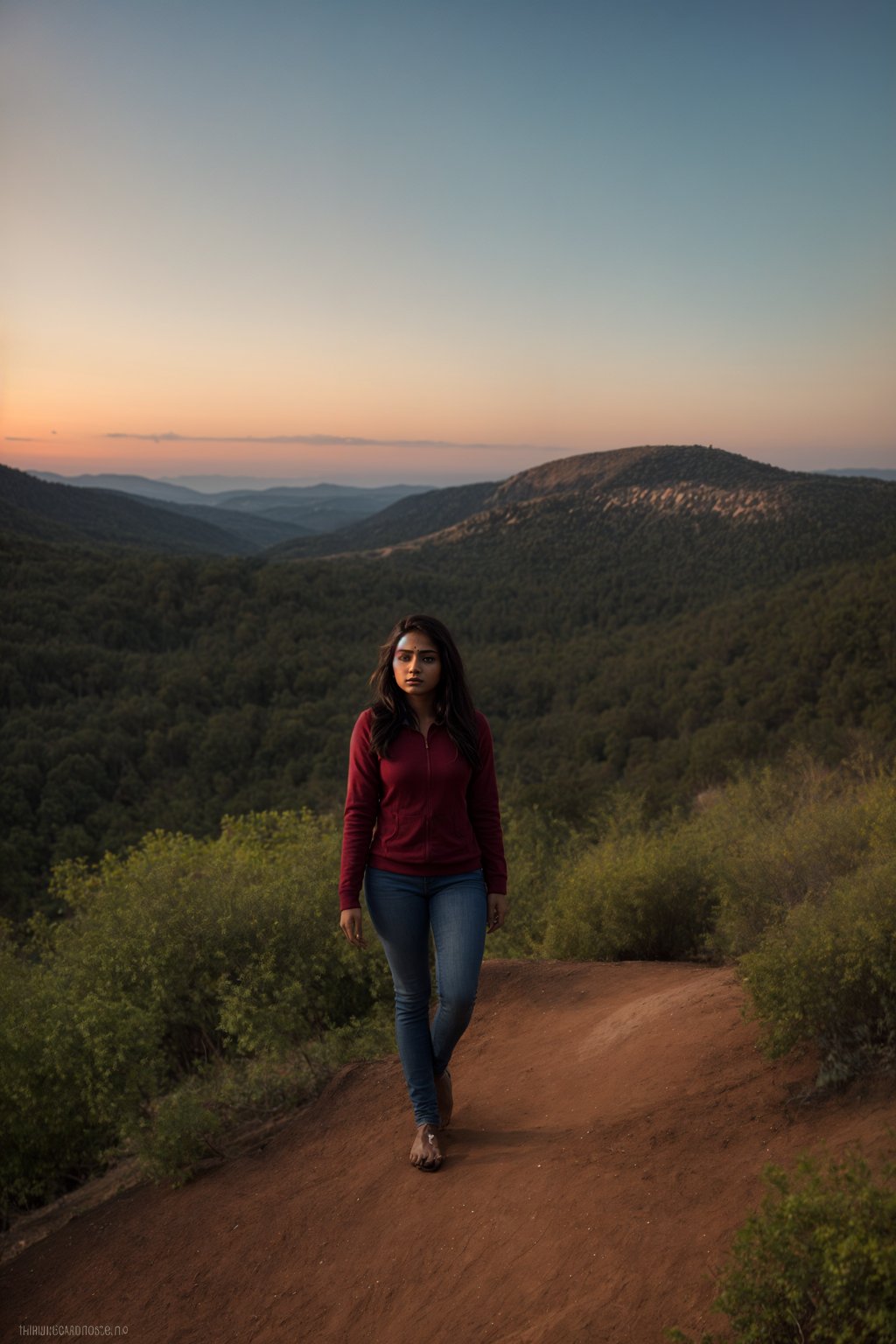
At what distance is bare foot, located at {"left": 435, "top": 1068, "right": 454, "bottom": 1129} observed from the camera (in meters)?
3.53

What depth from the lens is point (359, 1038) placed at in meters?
5.28

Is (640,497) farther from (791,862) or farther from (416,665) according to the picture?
(416,665)

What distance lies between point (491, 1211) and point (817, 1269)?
4.35ft

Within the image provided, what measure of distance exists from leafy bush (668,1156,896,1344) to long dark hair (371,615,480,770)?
1740 mm

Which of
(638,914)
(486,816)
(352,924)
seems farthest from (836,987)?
(638,914)

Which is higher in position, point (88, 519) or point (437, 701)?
point (88, 519)

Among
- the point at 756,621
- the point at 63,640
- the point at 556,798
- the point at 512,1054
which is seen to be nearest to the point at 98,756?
the point at 63,640

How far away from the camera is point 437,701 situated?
3.29 meters

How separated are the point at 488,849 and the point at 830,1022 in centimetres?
157

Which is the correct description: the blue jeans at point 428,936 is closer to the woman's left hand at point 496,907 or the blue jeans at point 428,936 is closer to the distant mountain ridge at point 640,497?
the woman's left hand at point 496,907

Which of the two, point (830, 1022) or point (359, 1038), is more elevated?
point (830, 1022)

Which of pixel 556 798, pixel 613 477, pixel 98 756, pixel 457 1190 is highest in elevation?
pixel 613 477

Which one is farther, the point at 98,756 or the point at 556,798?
the point at 98,756

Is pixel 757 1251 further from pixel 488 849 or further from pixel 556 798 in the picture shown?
pixel 556 798
